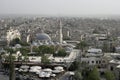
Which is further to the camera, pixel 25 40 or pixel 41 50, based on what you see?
pixel 25 40

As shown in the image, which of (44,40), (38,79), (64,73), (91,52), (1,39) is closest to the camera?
(38,79)

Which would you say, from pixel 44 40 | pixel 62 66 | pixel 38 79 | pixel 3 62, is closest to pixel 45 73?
pixel 38 79

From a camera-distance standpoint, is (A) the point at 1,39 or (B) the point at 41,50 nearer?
(B) the point at 41,50

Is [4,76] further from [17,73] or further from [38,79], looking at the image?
[38,79]

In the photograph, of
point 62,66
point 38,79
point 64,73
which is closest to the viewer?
point 38,79

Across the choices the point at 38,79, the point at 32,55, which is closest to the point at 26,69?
the point at 38,79

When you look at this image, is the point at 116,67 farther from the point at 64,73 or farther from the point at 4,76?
the point at 4,76

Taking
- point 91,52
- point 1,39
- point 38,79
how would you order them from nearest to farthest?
point 38,79
point 91,52
point 1,39

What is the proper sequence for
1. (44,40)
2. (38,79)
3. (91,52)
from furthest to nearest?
(44,40) < (91,52) < (38,79)
